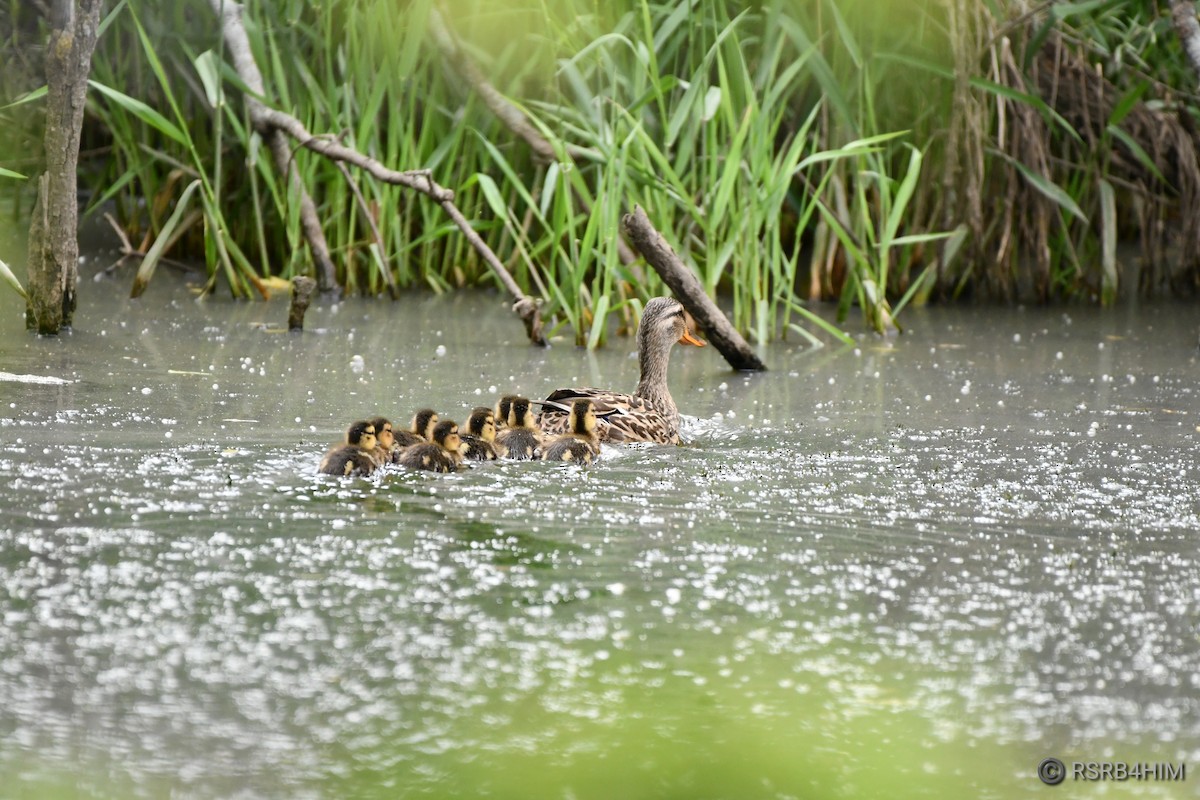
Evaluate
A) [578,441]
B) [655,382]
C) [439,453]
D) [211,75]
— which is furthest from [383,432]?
[211,75]

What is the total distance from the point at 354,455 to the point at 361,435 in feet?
0.31

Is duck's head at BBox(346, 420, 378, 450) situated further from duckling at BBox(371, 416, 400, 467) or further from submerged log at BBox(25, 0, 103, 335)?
submerged log at BBox(25, 0, 103, 335)

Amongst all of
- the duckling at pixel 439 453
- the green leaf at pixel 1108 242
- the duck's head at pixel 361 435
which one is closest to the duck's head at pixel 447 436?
the duckling at pixel 439 453

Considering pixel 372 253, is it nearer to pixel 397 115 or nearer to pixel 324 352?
pixel 397 115

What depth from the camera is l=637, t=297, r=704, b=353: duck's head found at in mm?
5582

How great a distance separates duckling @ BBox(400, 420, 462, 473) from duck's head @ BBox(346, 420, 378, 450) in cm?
10

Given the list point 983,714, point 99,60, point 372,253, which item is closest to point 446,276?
point 372,253

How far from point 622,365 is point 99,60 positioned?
3.46 meters

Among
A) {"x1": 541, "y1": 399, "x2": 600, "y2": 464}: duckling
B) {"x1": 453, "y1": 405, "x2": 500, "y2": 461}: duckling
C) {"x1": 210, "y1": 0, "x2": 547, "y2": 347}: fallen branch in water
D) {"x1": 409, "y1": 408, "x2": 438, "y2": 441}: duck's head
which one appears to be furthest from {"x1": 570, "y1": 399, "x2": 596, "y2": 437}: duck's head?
{"x1": 210, "y1": 0, "x2": 547, "y2": 347}: fallen branch in water

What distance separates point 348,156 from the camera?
7480 millimetres

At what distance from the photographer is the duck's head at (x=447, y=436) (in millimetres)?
4373

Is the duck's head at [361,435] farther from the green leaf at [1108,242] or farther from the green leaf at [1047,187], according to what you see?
the green leaf at [1108,242]

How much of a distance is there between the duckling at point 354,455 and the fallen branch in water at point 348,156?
2.75m

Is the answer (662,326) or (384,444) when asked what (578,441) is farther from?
(662,326)
